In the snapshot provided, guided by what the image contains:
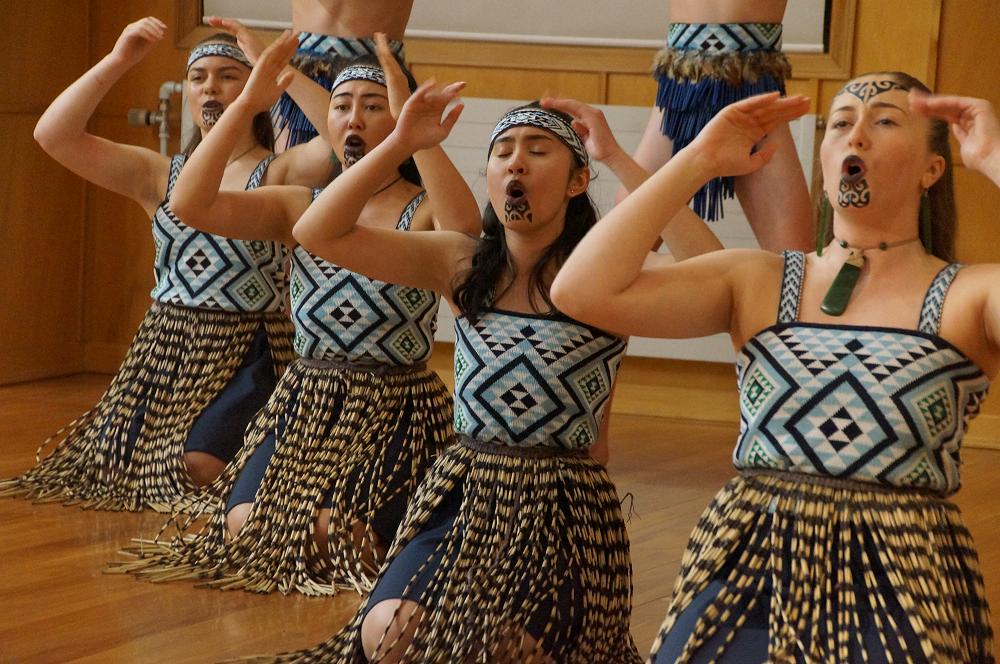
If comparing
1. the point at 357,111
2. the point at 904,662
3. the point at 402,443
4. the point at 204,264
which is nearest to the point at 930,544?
the point at 904,662

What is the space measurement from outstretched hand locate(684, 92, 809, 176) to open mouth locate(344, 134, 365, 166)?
1229mm

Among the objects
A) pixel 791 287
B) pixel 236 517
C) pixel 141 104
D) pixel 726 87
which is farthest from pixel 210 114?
pixel 141 104

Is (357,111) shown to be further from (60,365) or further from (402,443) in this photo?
(60,365)

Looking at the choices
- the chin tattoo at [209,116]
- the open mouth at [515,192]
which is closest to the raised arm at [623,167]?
the open mouth at [515,192]

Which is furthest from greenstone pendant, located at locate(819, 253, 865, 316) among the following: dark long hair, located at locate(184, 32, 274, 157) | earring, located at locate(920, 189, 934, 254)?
dark long hair, located at locate(184, 32, 274, 157)

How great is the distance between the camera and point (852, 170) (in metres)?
2.00

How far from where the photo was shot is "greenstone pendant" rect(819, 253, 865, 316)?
1983mm

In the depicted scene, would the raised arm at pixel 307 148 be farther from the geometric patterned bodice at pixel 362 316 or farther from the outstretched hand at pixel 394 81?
the outstretched hand at pixel 394 81

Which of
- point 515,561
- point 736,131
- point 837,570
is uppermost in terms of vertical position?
point 736,131

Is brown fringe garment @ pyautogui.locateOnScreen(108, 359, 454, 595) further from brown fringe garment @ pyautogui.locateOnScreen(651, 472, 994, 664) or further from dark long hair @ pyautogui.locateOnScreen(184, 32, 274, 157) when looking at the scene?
brown fringe garment @ pyautogui.locateOnScreen(651, 472, 994, 664)

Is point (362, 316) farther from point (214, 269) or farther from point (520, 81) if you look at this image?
point (520, 81)

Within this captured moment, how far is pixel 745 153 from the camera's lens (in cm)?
206

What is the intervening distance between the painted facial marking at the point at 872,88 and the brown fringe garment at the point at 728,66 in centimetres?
112

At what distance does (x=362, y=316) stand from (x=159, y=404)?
2.84 ft
